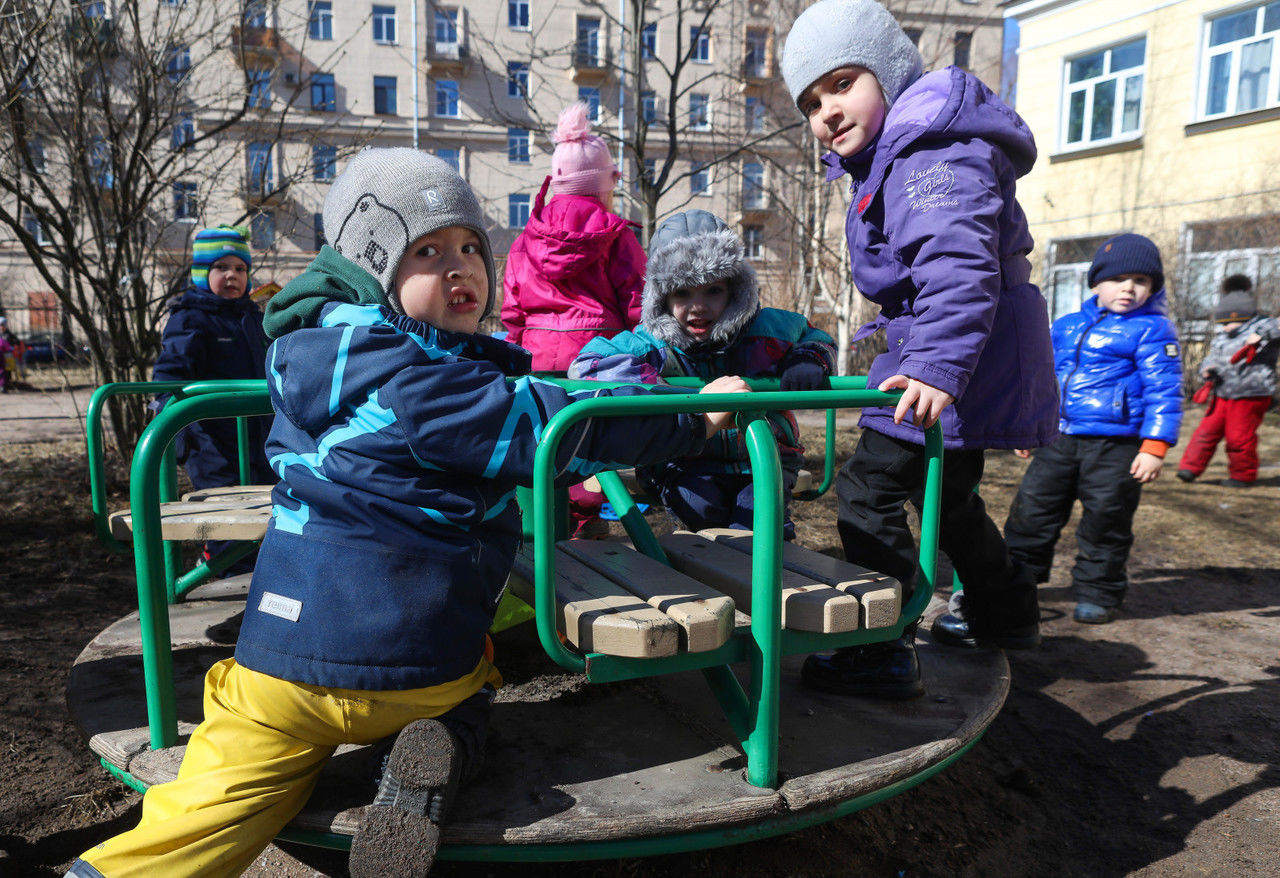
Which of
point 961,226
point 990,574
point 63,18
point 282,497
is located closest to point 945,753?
point 990,574

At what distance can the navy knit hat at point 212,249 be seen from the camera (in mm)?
4270

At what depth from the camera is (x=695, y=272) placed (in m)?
2.86

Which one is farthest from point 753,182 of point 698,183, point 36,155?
point 36,155

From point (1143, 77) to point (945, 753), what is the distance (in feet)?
57.6

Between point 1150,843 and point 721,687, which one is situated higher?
point 721,687

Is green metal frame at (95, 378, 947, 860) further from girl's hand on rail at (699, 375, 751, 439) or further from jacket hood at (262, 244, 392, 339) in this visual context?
jacket hood at (262, 244, 392, 339)

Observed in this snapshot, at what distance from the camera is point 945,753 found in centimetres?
208

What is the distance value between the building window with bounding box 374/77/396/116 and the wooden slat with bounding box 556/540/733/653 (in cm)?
3372

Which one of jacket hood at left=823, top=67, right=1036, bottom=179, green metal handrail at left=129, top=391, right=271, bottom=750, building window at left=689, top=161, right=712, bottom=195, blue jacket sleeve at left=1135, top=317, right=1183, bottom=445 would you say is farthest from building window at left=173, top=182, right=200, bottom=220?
blue jacket sleeve at left=1135, top=317, right=1183, bottom=445

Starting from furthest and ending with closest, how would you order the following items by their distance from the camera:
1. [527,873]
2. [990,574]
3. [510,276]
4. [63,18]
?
[63,18]
[510,276]
[990,574]
[527,873]

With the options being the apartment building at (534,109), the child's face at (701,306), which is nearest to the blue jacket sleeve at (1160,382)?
the child's face at (701,306)

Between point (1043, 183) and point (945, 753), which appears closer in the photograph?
point (945, 753)

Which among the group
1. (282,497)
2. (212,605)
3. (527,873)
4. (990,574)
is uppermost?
(282,497)

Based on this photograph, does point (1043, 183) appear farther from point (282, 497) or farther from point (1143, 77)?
point (282, 497)
